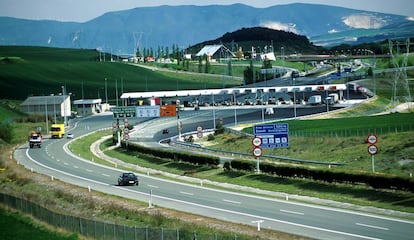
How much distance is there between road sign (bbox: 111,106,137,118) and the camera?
338 feet

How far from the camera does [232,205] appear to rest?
→ 50.9 metres

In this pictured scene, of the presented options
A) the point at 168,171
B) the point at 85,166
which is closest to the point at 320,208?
the point at 168,171

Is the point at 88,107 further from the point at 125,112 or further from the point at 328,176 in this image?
the point at 328,176

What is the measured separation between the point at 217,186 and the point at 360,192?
14.8 meters

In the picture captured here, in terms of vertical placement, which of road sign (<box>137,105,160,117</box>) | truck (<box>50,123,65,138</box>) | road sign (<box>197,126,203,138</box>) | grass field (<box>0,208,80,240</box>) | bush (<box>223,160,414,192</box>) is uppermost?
road sign (<box>137,105,160,117</box>)

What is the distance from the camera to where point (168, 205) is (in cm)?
5209

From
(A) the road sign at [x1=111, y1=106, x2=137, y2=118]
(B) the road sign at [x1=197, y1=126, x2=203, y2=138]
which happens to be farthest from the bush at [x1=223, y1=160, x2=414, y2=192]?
(A) the road sign at [x1=111, y1=106, x2=137, y2=118]

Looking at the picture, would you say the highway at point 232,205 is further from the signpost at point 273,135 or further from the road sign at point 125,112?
the road sign at point 125,112

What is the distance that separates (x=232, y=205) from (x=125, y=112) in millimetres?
54207

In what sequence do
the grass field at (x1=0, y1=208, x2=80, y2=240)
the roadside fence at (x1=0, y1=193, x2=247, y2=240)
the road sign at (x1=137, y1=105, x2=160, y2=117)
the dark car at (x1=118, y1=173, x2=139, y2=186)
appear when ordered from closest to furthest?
the roadside fence at (x1=0, y1=193, x2=247, y2=240)
the grass field at (x1=0, y1=208, x2=80, y2=240)
the dark car at (x1=118, y1=173, x2=139, y2=186)
the road sign at (x1=137, y1=105, x2=160, y2=117)

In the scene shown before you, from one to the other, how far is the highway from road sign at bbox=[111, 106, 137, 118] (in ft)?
34.5

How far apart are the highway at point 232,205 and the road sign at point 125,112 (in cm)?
1052

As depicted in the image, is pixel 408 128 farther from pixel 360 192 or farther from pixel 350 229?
pixel 350 229

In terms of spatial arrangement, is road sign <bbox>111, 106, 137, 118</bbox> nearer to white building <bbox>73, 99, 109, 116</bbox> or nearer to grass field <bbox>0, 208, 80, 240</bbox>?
grass field <bbox>0, 208, 80, 240</bbox>
